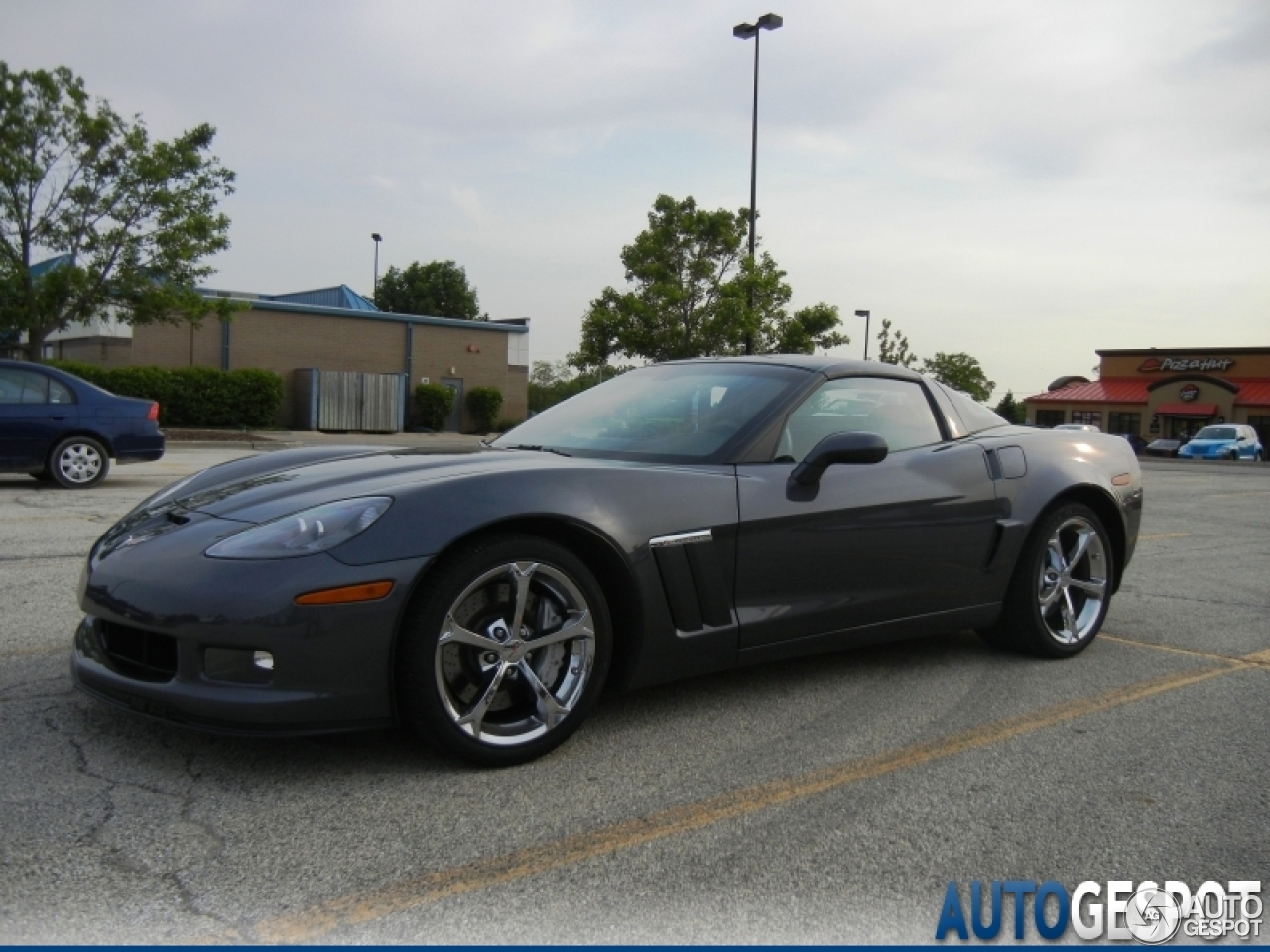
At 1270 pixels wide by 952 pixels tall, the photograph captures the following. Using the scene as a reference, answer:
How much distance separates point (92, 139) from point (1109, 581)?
22.0 metres

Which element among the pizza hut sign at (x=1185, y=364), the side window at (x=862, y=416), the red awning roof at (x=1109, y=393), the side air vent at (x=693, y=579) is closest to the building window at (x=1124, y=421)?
the red awning roof at (x=1109, y=393)

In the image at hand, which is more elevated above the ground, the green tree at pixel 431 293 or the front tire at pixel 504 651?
the green tree at pixel 431 293

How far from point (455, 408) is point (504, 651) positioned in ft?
111

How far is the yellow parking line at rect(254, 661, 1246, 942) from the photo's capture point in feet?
8.04

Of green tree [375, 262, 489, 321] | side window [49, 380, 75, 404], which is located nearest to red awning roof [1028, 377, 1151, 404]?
green tree [375, 262, 489, 321]

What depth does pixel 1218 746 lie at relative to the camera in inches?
151

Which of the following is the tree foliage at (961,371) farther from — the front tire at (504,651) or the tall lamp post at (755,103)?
the front tire at (504,651)

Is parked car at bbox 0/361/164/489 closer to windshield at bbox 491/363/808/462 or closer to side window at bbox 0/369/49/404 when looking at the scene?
side window at bbox 0/369/49/404

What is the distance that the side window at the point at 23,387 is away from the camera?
11180 millimetres

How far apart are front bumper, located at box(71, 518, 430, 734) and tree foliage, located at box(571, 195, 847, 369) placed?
26085 mm

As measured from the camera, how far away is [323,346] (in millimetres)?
34062

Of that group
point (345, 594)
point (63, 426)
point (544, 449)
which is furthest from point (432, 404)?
point (345, 594)

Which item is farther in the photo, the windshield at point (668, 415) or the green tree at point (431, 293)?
the green tree at point (431, 293)

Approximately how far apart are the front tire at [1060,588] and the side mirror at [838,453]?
4.14ft
